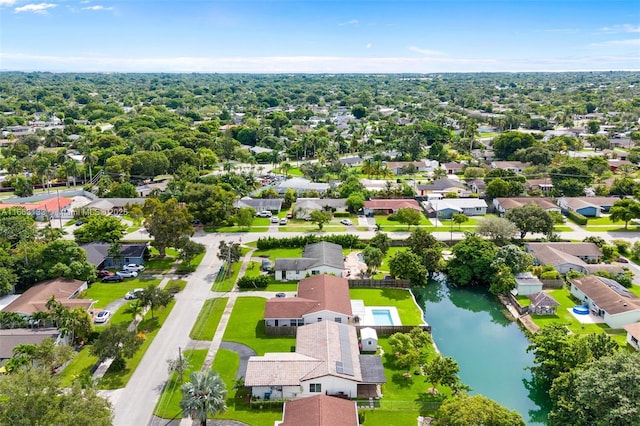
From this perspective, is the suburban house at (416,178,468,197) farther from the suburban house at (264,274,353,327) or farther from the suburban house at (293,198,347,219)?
the suburban house at (264,274,353,327)

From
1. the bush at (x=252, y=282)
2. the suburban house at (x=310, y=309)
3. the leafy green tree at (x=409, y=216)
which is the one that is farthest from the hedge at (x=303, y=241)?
the suburban house at (x=310, y=309)

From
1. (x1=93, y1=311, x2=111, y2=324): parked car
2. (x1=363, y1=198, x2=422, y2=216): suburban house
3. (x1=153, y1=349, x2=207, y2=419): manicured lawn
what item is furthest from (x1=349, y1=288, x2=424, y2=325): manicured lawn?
(x1=363, y1=198, x2=422, y2=216): suburban house

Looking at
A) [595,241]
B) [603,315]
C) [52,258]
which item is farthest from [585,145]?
[52,258]

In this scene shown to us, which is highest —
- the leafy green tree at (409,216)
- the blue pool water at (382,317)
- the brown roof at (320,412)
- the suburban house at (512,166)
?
the suburban house at (512,166)

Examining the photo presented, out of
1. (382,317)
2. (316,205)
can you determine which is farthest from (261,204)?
(382,317)

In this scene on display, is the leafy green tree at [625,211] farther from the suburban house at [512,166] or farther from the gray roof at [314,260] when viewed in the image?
the gray roof at [314,260]

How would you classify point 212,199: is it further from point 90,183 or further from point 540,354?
point 540,354
